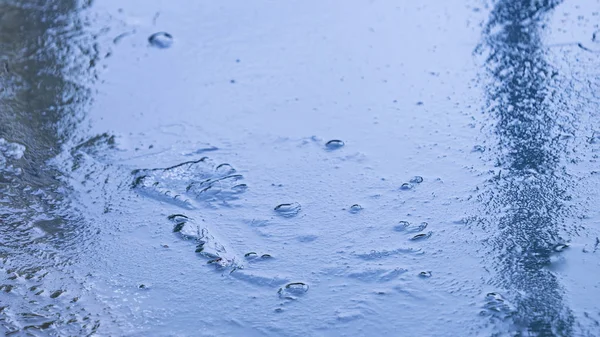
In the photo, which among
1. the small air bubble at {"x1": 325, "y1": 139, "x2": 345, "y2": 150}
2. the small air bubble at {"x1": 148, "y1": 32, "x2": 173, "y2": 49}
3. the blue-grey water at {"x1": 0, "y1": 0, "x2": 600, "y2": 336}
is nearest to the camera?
the blue-grey water at {"x1": 0, "y1": 0, "x2": 600, "y2": 336}

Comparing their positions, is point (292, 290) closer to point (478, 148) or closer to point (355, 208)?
point (355, 208)

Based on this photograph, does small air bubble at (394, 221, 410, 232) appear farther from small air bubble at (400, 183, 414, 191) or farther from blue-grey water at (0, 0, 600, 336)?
small air bubble at (400, 183, 414, 191)

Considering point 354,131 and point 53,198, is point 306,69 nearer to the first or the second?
point 354,131

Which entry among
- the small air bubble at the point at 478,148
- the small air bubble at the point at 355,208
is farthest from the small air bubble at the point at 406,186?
the small air bubble at the point at 478,148

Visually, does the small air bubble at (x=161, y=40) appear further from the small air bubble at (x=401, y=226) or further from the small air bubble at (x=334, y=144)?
the small air bubble at (x=401, y=226)

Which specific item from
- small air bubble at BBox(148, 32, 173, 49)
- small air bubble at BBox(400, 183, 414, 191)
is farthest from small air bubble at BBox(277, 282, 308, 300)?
small air bubble at BBox(148, 32, 173, 49)

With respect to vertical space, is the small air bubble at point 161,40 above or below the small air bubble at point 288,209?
above

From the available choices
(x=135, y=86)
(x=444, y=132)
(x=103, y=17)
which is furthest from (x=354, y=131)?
(x=103, y=17)

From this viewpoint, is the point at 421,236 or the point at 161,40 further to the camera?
the point at 161,40

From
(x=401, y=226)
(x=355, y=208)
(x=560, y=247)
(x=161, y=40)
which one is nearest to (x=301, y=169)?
(x=355, y=208)
